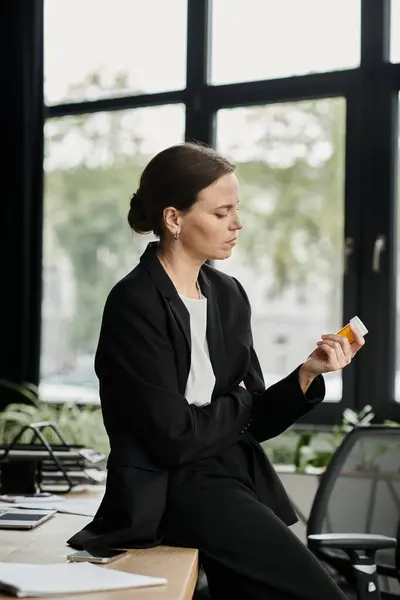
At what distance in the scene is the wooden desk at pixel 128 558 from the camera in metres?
1.26

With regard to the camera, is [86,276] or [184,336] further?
[86,276]

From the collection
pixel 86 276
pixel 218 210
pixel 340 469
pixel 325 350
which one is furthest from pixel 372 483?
pixel 86 276

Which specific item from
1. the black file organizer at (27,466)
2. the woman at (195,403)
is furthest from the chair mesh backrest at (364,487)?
the woman at (195,403)

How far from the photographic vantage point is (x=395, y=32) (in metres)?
3.68

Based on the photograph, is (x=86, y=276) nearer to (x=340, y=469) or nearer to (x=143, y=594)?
(x=340, y=469)

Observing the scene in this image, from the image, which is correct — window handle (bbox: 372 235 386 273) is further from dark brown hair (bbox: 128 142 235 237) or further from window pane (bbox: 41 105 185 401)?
dark brown hair (bbox: 128 142 235 237)

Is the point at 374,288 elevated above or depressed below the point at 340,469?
above

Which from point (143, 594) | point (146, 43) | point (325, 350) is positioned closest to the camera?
point (143, 594)

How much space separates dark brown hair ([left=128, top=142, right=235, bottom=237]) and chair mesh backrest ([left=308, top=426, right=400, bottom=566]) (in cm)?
113

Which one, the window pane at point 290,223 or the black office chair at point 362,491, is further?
the window pane at point 290,223

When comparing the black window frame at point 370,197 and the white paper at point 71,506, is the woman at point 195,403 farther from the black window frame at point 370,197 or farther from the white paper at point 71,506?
the black window frame at point 370,197

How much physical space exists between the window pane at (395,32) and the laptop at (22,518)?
252 cm

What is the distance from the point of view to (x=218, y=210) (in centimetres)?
168

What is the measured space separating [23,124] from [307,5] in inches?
59.1
